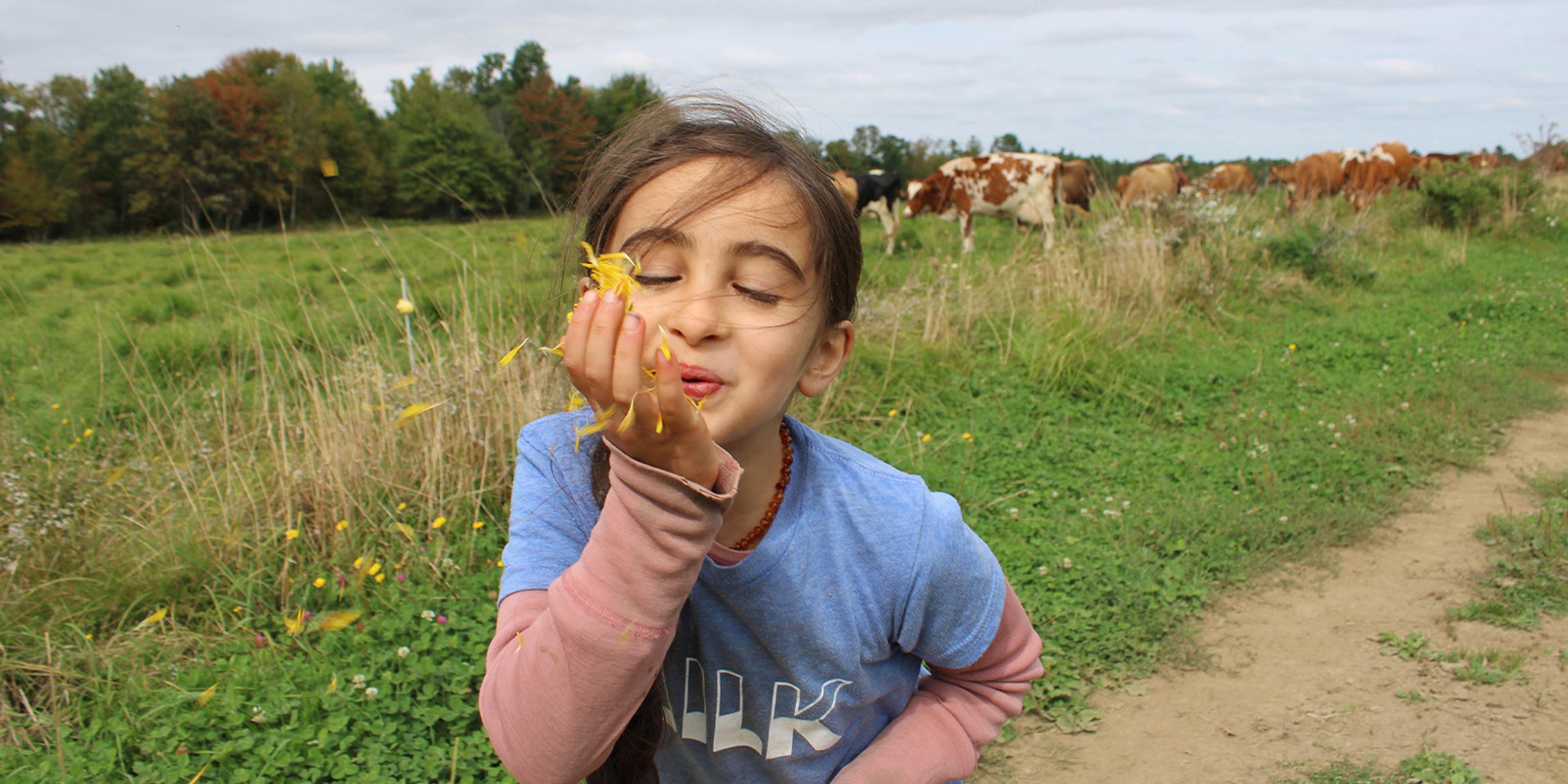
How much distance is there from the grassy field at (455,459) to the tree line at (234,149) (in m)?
5.04

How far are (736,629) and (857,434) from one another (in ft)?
10.5

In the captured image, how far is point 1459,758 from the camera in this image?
230cm

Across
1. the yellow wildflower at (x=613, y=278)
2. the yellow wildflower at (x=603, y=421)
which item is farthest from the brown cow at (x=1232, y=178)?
the yellow wildflower at (x=603, y=421)

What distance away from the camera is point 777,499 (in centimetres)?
121

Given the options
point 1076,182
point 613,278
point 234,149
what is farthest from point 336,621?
point 234,149

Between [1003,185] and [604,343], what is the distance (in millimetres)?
11104

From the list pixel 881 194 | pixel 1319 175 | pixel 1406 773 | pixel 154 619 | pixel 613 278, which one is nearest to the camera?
pixel 613 278

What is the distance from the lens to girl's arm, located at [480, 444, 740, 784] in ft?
2.50

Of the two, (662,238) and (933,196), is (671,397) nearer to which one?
(662,238)

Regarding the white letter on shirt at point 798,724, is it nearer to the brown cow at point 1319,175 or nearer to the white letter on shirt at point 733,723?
the white letter on shirt at point 733,723

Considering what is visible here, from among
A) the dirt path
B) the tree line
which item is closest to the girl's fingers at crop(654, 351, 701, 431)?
the dirt path

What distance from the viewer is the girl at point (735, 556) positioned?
80 cm

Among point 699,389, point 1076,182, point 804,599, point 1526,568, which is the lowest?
point 1526,568

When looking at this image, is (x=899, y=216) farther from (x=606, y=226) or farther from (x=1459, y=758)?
(x=606, y=226)
